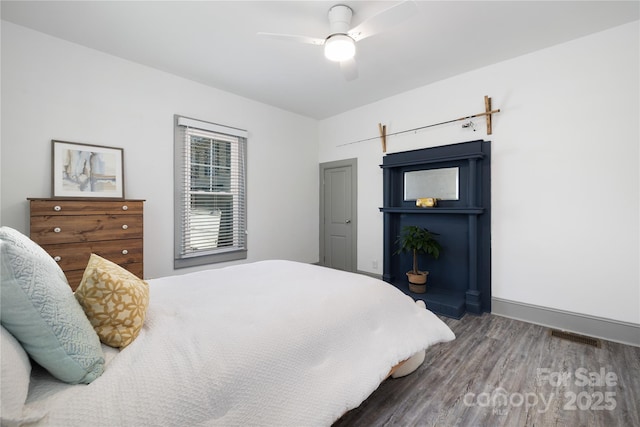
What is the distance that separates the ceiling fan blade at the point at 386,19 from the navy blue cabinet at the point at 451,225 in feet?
5.89

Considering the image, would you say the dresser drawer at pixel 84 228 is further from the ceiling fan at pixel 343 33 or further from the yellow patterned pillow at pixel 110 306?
the ceiling fan at pixel 343 33

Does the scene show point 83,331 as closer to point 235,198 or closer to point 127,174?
point 127,174

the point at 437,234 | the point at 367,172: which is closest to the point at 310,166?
the point at 367,172

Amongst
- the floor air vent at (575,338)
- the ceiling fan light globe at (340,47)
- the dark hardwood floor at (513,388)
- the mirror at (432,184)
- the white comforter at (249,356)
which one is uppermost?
the ceiling fan light globe at (340,47)

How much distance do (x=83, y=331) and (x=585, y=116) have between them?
12.8ft

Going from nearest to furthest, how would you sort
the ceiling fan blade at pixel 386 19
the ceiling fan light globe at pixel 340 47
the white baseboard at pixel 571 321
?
the ceiling fan blade at pixel 386 19 < the ceiling fan light globe at pixel 340 47 < the white baseboard at pixel 571 321

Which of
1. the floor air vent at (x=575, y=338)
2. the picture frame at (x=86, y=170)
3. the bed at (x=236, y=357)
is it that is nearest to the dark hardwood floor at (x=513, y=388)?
the floor air vent at (x=575, y=338)

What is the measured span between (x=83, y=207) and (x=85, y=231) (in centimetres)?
21

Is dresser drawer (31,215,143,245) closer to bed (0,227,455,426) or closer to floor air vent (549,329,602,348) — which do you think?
bed (0,227,455,426)

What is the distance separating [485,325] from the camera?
111 inches

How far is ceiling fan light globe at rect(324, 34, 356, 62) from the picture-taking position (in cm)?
218

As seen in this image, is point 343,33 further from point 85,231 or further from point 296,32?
point 85,231

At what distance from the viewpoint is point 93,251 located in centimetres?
243

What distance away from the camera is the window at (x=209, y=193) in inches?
134
